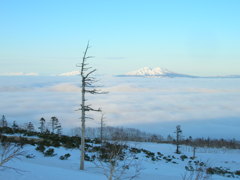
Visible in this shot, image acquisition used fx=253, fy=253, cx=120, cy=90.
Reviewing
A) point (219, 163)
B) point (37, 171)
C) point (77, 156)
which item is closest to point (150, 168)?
point (77, 156)

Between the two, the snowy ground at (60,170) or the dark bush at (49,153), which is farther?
the dark bush at (49,153)

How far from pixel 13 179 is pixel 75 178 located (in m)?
4.18

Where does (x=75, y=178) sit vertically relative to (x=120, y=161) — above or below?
above

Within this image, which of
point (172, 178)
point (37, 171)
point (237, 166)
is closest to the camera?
point (37, 171)

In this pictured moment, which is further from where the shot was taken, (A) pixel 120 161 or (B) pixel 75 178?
(A) pixel 120 161

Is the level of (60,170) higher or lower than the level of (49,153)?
higher

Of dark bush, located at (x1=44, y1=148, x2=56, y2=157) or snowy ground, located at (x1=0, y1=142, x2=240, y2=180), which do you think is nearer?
snowy ground, located at (x1=0, y1=142, x2=240, y2=180)

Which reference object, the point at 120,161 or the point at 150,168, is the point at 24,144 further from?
the point at 150,168

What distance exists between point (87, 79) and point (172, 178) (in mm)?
12553

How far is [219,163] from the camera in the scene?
140 ft

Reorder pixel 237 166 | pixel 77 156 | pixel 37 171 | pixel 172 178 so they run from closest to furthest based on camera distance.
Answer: pixel 37 171 → pixel 172 178 → pixel 77 156 → pixel 237 166

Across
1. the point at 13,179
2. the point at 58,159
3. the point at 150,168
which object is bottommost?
the point at 150,168

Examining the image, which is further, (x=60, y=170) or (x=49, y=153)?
(x=49, y=153)

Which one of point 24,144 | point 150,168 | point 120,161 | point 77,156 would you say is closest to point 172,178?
point 150,168
